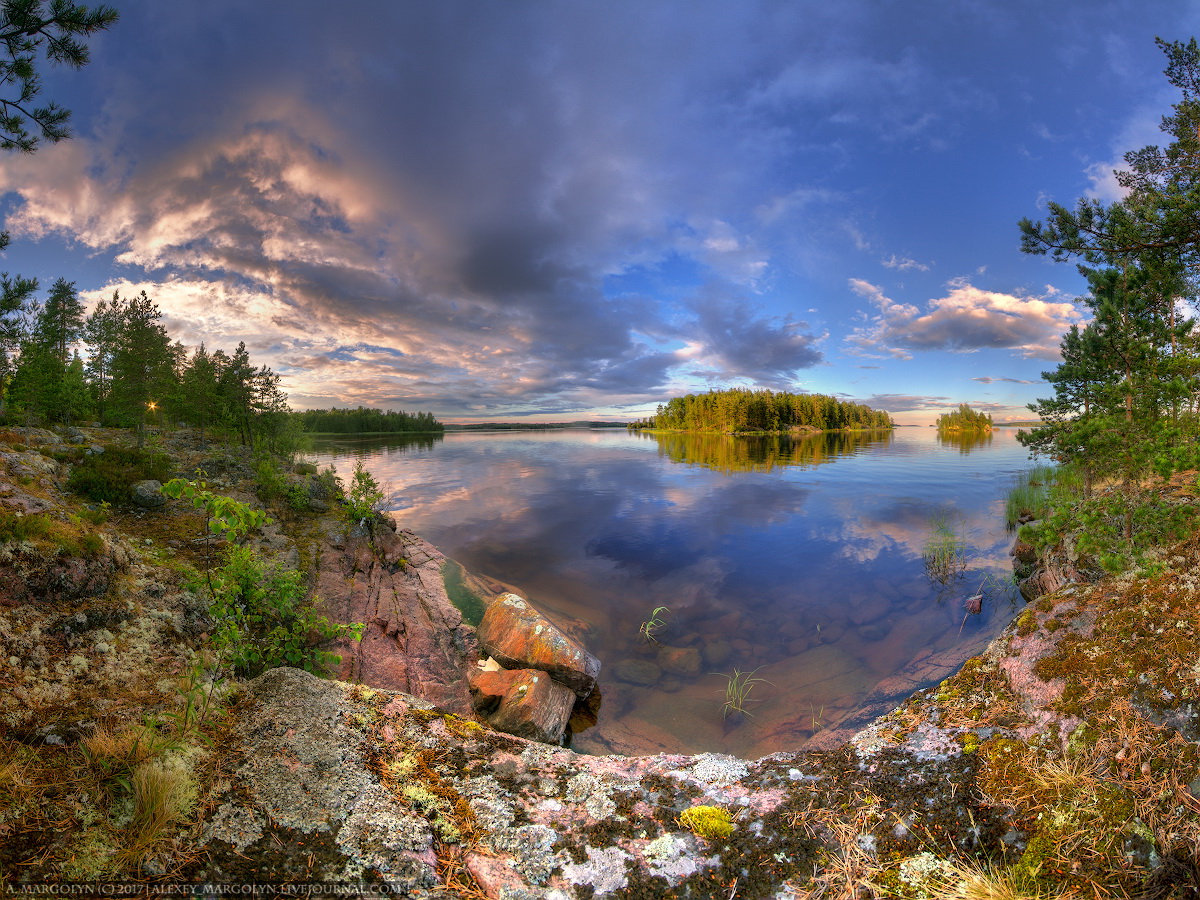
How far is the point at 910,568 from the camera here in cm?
1545

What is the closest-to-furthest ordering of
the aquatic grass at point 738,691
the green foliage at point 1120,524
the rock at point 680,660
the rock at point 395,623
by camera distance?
the green foliage at point 1120,524
the rock at point 395,623
the aquatic grass at point 738,691
the rock at point 680,660

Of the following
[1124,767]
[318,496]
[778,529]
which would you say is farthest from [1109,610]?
→ [778,529]

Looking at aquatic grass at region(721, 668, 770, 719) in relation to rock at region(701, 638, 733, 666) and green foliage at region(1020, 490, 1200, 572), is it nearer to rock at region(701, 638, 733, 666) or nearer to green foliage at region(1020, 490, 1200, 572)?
rock at region(701, 638, 733, 666)

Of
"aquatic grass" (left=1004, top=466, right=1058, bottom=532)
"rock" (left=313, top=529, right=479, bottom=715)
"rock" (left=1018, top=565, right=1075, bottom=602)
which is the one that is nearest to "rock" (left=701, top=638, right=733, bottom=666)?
"rock" (left=313, top=529, right=479, bottom=715)

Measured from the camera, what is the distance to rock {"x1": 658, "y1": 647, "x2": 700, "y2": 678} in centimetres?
951

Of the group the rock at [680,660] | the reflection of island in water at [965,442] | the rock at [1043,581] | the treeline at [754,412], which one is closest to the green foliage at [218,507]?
the rock at [680,660]

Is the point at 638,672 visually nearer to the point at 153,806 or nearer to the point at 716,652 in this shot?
the point at 716,652

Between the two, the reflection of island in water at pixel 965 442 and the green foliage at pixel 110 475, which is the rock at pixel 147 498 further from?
the reflection of island in water at pixel 965 442

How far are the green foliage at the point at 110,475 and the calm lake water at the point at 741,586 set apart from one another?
920 cm

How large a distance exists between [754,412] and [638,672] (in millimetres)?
148149

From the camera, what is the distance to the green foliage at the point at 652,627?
11055 mm

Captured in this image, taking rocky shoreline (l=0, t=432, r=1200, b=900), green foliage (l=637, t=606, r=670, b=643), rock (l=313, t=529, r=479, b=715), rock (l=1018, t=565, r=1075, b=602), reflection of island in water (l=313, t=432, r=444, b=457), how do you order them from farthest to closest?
reflection of island in water (l=313, t=432, r=444, b=457), green foliage (l=637, t=606, r=670, b=643), rock (l=1018, t=565, r=1075, b=602), rock (l=313, t=529, r=479, b=715), rocky shoreline (l=0, t=432, r=1200, b=900)

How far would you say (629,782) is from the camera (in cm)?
331

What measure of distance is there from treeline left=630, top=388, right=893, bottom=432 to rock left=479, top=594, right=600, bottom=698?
143788 millimetres
